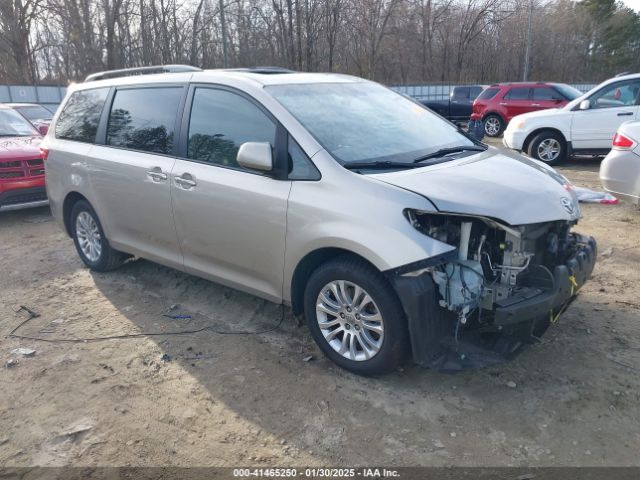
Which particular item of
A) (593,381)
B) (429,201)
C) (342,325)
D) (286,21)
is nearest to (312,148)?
(429,201)

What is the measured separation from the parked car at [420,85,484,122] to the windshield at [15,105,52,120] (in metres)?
13.9

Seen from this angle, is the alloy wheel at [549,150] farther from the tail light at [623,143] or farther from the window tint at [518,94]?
the window tint at [518,94]

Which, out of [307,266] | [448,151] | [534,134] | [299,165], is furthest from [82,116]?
[534,134]

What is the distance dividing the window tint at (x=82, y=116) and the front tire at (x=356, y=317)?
3.04 meters

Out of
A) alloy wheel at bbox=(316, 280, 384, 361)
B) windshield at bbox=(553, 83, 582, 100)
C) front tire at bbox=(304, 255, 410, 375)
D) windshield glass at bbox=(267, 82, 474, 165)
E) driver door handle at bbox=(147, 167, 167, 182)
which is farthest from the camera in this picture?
windshield at bbox=(553, 83, 582, 100)

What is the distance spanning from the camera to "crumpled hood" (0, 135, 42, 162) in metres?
7.81

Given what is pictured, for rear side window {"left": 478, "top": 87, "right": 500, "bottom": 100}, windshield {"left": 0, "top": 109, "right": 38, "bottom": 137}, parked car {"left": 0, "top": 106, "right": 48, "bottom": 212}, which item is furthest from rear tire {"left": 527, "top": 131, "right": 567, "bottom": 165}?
windshield {"left": 0, "top": 109, "right": 38, "bottom": 137}

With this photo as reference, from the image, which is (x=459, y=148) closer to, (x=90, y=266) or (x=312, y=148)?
(x=312, y=148)

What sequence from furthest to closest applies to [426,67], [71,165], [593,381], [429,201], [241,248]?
[426,67] < [71,165] < [241,248] < [593,381] < [429,201]

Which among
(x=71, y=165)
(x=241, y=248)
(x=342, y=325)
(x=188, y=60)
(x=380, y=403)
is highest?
(x=188, y=60)

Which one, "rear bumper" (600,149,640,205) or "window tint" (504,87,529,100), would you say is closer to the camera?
"rear bumper" (600,149,640,205)

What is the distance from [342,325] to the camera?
3447mm

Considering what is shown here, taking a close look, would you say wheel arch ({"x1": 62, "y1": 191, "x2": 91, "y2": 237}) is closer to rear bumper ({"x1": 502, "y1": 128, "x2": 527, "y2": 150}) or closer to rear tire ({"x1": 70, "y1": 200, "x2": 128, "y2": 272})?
rear tire ({"x1": 70, "y1": 200, "x2": 128, "y2": 272})

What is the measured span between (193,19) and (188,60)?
2339 mm
